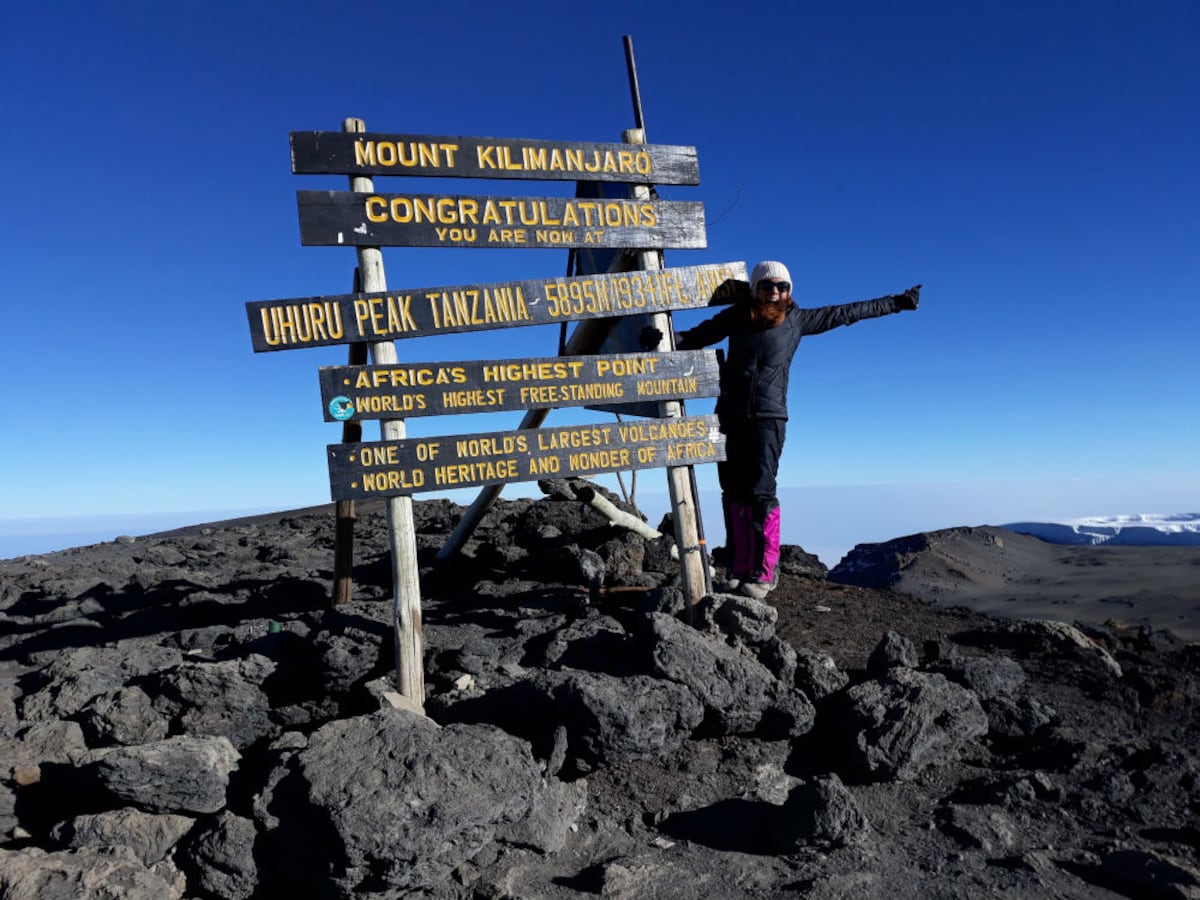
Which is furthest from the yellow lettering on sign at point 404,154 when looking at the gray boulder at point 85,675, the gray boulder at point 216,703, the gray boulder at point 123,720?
the gray boulder at point 85,675

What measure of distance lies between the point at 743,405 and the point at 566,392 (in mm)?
1395

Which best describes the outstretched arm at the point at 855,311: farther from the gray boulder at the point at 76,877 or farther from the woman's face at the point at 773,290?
the gray boulder at the point at 76,877

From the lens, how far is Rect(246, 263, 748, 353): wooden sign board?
4.54m

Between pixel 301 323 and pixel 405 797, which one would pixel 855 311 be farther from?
pixel 405 797

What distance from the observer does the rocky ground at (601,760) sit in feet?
10.4

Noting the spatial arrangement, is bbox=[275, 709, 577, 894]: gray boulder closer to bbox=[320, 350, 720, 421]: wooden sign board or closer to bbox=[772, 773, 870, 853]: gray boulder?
bbox=[772, 773, 870, 853]: gray boulder

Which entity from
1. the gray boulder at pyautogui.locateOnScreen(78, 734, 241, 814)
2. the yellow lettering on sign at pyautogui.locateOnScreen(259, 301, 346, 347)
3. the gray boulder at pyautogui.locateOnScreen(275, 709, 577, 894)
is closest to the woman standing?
the yellow lettering on sign at pyautogui.locateOnScreen(259, 301, 346, 347)

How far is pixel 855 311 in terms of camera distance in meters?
5.96

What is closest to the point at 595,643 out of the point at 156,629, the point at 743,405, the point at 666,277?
the point at 743,405

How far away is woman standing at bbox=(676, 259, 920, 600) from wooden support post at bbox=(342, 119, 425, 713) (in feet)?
7.48

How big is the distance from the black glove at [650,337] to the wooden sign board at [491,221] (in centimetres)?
60

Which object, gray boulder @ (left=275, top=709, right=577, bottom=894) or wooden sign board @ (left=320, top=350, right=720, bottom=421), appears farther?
wooden sign board @ (left=320, top=350, right=720, bottom=421)

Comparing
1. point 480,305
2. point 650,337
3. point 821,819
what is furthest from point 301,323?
point 821,819

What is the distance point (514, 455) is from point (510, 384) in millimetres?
451
